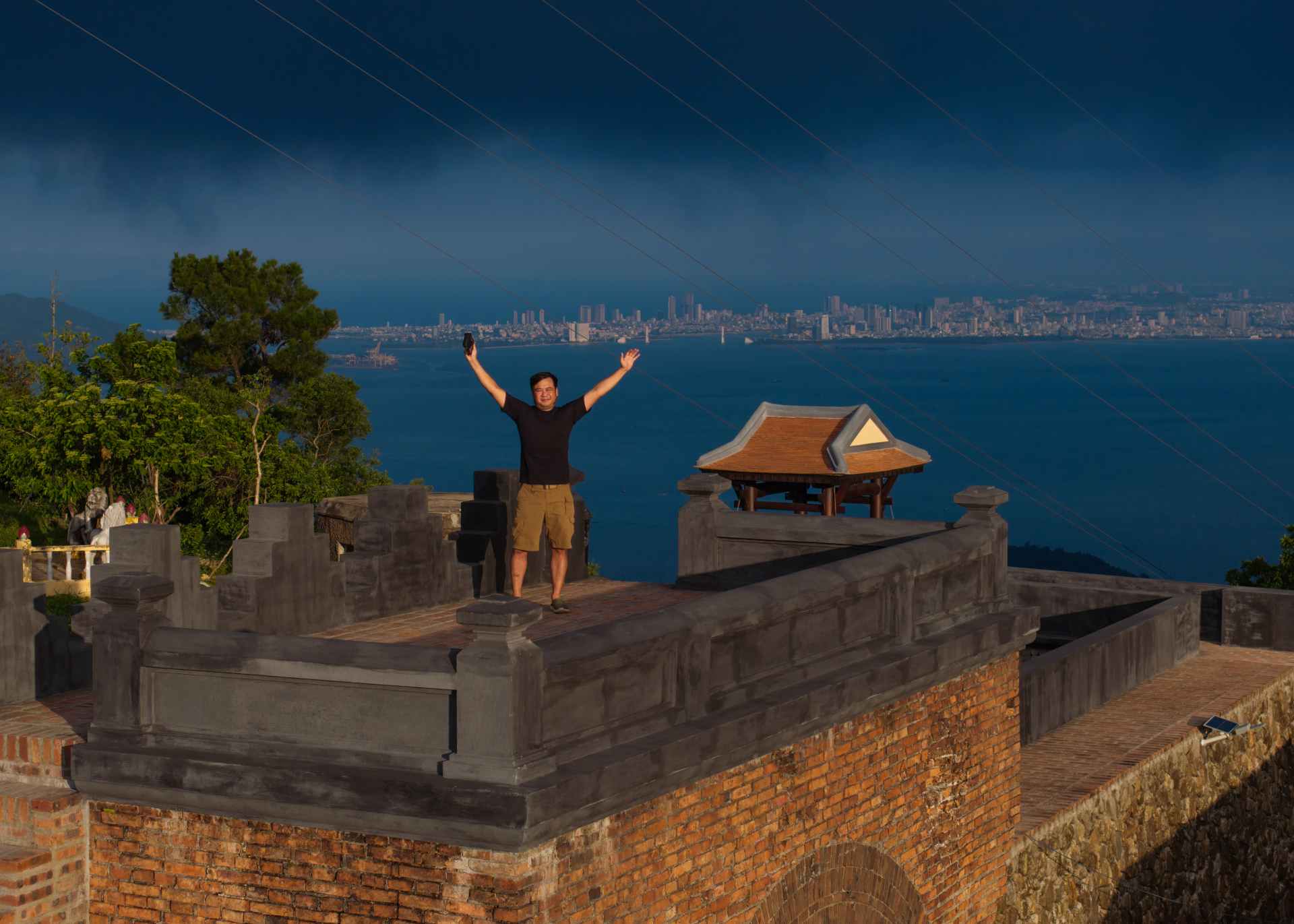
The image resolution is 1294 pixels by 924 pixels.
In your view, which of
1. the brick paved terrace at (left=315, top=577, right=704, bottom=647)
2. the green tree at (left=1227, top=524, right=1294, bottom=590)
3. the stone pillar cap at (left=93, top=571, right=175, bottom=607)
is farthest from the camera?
the green tree at (left=1227, top=524, right=1294, bottom=590)

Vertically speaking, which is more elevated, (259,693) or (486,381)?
(486,381)

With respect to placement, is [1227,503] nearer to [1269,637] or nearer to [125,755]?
[1269,637]

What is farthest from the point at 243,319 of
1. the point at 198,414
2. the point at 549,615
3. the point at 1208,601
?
the point at 549,615

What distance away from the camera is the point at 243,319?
56844 mm

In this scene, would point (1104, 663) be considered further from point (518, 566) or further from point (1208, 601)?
point (518, 566)

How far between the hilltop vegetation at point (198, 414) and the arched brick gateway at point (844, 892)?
2460 centimetres

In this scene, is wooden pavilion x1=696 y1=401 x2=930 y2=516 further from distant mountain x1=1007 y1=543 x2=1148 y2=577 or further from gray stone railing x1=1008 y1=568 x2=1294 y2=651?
distant mountain x1=1007 y1=543 x2=1148 y2=577

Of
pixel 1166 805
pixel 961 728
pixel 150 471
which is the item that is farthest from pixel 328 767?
pixel 150 471

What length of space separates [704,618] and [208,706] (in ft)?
10.3

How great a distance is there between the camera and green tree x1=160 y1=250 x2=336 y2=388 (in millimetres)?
57062

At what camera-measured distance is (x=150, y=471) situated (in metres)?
36.9

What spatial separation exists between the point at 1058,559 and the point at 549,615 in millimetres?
146767

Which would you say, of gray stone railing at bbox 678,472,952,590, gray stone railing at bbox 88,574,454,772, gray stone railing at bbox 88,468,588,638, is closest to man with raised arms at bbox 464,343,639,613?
gray stone railing at bbox 88,468,588,638

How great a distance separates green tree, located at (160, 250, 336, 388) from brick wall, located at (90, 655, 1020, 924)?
152 ft
